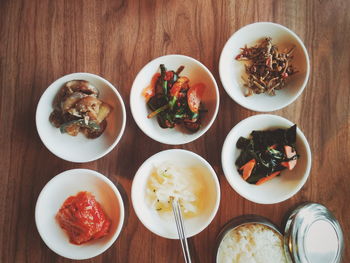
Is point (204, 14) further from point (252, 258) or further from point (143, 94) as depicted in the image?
point (252, 258)

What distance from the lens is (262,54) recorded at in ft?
6.49

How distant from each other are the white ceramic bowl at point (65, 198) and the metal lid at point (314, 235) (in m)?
1.02

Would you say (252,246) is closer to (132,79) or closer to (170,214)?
(170,214)

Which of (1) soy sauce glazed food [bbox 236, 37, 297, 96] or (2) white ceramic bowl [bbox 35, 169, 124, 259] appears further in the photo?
(1) soy sauce glazed food [bbox 236, 37, 297, 96]

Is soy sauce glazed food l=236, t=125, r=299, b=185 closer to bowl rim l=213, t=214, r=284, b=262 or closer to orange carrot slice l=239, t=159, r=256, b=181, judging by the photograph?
orange carrot slice l=239, t=159, r=256, b=181

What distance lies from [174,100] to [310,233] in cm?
115

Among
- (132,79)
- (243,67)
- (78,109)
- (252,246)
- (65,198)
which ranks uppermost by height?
(243,67)

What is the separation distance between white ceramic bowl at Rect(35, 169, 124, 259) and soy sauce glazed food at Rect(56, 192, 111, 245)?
1.1 inches

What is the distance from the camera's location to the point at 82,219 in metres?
1.86

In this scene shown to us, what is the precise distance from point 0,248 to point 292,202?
1835 mm

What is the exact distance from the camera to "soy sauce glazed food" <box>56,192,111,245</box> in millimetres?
1858

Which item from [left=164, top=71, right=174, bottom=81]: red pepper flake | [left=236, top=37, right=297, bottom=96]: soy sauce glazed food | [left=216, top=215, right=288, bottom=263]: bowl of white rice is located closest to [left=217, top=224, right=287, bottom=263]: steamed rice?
[left=216, top=215, right=288, bottom=263]: bowl of white rice

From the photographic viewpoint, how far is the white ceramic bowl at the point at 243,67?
192 centimetres

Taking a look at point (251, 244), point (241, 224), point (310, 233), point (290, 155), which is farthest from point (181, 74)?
point (310, 233)
